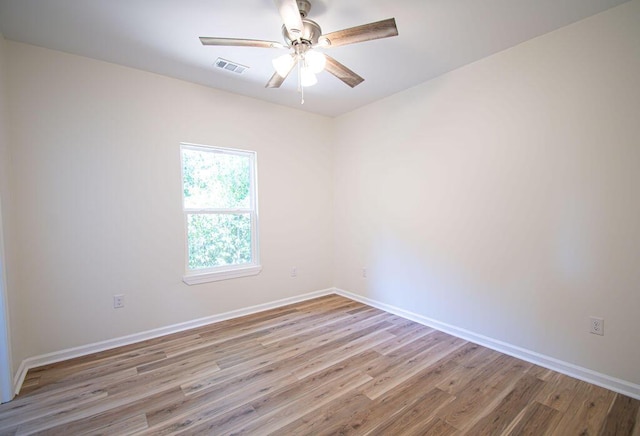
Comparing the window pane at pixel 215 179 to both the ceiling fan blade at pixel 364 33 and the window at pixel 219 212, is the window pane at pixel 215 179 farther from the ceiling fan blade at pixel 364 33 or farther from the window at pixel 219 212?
the ceiling fan blade at pixel 364 33

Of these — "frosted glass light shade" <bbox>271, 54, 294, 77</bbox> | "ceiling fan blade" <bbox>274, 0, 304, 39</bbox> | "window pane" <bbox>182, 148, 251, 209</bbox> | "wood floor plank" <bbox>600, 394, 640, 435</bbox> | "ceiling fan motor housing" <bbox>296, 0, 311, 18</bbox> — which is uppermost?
"ceiling fan motor housing" <bbox>296, 0, 311, 18</bbox>

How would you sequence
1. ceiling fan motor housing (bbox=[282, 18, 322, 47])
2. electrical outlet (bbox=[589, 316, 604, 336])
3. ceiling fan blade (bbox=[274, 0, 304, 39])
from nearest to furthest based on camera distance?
ceiling fan blade (bbox=[274, 0, 304, 39]) → ceiling fan motor housing (bbox=[282, 18, 322, 47]) → electrical outlet (bbox=[589, 316, 604, 336])

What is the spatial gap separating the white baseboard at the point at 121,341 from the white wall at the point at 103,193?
0.05 metres

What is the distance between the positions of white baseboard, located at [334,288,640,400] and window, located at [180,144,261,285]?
2039 mm

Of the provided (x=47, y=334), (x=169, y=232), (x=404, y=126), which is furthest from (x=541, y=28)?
(x=47, y=334)

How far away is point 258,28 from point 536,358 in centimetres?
347

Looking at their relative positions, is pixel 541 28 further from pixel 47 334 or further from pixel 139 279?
pixel 47 334

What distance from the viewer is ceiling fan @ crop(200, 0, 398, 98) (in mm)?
1610

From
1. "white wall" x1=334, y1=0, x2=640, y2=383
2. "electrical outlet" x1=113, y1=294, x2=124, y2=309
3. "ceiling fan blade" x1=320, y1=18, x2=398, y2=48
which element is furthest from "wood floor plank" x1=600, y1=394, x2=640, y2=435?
"electrical outlet" x1=113, y1=294, x2=124, y2=309

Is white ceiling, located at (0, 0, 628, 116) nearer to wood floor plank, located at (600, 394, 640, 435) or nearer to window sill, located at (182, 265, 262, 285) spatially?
window sill, located at (182, 265, 262, 285)

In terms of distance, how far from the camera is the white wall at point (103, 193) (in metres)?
2.33

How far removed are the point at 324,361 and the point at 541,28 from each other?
3.17 m

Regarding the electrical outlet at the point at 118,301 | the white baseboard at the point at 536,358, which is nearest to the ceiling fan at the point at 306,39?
the electrical outlet at the point at 118,301

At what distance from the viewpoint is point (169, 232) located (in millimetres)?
2982
